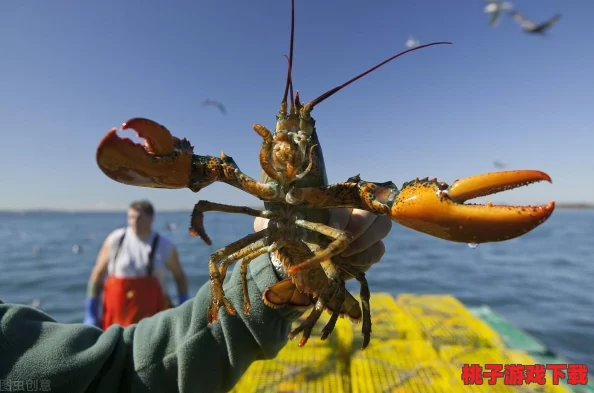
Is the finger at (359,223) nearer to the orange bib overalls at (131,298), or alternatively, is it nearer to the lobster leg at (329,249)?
the lobster leg at (329,249)

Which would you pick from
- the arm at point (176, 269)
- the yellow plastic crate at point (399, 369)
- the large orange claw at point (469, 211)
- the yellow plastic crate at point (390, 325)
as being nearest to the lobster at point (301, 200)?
the large orange claw at point (469, 211)

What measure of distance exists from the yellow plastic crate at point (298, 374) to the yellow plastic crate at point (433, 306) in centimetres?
195

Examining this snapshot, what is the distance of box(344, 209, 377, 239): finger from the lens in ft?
7.82

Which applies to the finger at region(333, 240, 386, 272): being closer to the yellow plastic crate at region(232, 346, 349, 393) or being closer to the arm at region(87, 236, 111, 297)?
the yellow plastic crate at region(232, 346, 349, 393)

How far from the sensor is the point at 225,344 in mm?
2365

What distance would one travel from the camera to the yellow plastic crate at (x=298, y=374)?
3137 millimetres

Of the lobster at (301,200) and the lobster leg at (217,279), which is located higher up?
the lobster at (301,200)

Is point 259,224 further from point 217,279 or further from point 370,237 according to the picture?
point 370,237

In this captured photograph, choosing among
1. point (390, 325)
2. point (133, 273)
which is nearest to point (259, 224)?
point (390, 325)

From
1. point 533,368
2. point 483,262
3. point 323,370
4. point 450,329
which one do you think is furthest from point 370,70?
point 483,262

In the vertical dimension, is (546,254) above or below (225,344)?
below

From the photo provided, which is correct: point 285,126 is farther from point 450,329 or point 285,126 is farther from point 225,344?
point 450,329

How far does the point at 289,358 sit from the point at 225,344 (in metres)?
1.50

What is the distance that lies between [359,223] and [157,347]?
4.97 feet
